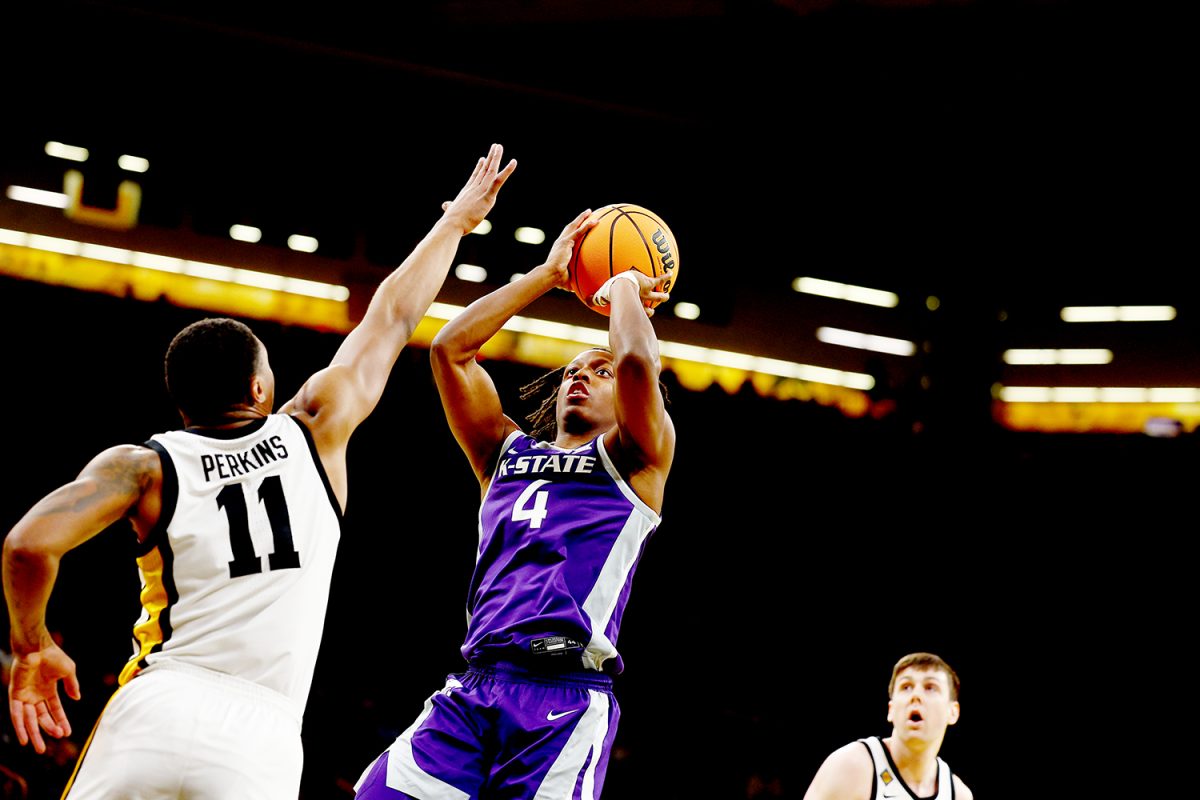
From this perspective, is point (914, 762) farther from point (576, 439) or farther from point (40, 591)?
point (40, 591)

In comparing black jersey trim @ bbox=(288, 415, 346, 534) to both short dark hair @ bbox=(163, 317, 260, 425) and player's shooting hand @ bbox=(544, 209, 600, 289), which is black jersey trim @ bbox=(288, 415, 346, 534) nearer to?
short dark hair @ bbox=(163, 317, 260, 425)

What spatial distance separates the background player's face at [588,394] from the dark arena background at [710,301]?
7.35 metres

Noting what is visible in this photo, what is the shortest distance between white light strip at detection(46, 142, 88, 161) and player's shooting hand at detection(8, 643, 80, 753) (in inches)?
416

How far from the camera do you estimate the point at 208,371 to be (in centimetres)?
309

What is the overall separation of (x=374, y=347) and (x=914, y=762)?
367 cm

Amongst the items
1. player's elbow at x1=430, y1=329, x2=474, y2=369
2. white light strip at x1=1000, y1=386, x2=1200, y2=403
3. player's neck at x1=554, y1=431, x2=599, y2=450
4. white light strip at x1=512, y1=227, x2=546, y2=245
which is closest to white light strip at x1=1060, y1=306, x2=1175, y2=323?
white light strip at x1=1000, y1=386, x2=1200, y2=403

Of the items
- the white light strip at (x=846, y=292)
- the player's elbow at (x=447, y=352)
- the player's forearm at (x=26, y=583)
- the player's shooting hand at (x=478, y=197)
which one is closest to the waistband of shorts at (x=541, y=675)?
the player's elbow at (x=447, y=352)

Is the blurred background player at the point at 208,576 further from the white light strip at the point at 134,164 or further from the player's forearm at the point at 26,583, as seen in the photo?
Result: the white light strip at the point at 134,164

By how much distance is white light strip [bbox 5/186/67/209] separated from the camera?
469 inches

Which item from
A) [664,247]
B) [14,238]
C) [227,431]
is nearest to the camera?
[227,431]

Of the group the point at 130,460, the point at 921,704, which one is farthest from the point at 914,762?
the point at 130,460

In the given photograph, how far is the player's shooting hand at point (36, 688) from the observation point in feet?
8.70

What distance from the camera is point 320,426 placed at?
10.8ft

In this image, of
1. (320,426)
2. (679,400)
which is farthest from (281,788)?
(679,400)
